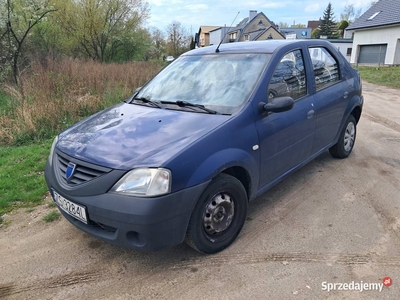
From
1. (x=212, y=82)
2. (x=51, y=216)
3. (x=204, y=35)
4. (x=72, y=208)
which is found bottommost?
(x=51, y=216)

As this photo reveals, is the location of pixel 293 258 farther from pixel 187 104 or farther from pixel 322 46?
pixel 322 46

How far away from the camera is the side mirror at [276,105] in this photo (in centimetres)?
300

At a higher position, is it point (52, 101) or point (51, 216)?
point (52, 101)

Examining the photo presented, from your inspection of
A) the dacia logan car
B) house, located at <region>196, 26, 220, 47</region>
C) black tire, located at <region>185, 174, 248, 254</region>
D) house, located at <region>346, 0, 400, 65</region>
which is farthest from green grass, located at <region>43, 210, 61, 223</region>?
house, located at <region>196, 26, 220, 47</region>

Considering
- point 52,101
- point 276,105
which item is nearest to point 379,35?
point 52,101

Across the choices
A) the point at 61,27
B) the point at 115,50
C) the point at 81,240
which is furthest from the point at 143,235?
the point at 115,50

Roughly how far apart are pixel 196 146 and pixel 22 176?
3.24 meters

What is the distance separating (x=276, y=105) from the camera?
9.87ft

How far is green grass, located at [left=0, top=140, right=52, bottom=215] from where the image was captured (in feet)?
12.8

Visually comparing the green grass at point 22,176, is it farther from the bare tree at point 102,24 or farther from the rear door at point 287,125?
the bare tree at point 102,24

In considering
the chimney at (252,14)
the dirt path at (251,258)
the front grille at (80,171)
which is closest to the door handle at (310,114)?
the dirt path at (251,258)

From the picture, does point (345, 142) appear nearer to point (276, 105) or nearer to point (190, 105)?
point (276, 105)

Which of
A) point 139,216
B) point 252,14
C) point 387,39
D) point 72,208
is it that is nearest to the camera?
point 139,216

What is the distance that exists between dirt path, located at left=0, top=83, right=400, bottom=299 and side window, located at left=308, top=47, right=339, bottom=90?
1.45 metres
